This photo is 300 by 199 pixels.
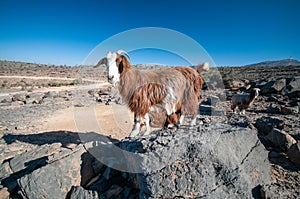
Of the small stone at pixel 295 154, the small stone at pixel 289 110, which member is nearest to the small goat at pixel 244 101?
the small stone at pixel 289 110

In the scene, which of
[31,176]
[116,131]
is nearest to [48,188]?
[31,176]

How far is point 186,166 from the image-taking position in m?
2.31

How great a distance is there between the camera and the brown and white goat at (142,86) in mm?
4332

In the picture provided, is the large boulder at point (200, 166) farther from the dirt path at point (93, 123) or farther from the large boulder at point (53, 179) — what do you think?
the dirt path at point (93, 123)

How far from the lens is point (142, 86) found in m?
4.58

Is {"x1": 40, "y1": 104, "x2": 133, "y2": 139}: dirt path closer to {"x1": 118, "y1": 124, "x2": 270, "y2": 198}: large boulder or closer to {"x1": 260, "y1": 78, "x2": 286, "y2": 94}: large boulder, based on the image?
{"x1": 118, "y1": 124, "x2": 270, "y2": 198}: large boulder

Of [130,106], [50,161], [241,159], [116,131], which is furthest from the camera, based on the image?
[116,131]

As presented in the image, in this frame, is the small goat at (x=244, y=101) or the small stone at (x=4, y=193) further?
the small goat at (x=244, y=101)

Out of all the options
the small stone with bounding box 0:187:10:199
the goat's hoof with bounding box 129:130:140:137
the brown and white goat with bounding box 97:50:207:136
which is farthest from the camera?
the goat's hoof with bounding box 129:130:140:137

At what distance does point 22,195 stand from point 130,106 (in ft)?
9.54

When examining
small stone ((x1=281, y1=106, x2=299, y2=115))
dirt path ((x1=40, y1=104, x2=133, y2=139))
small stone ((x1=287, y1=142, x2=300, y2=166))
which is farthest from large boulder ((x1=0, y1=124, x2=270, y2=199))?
small stone ((x1=281, y1=106, x2=299, y2=115))

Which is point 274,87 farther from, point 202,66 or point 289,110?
point 202,66

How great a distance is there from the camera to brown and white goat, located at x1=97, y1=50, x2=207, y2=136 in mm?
4332

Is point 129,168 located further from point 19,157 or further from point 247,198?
point 19,157
